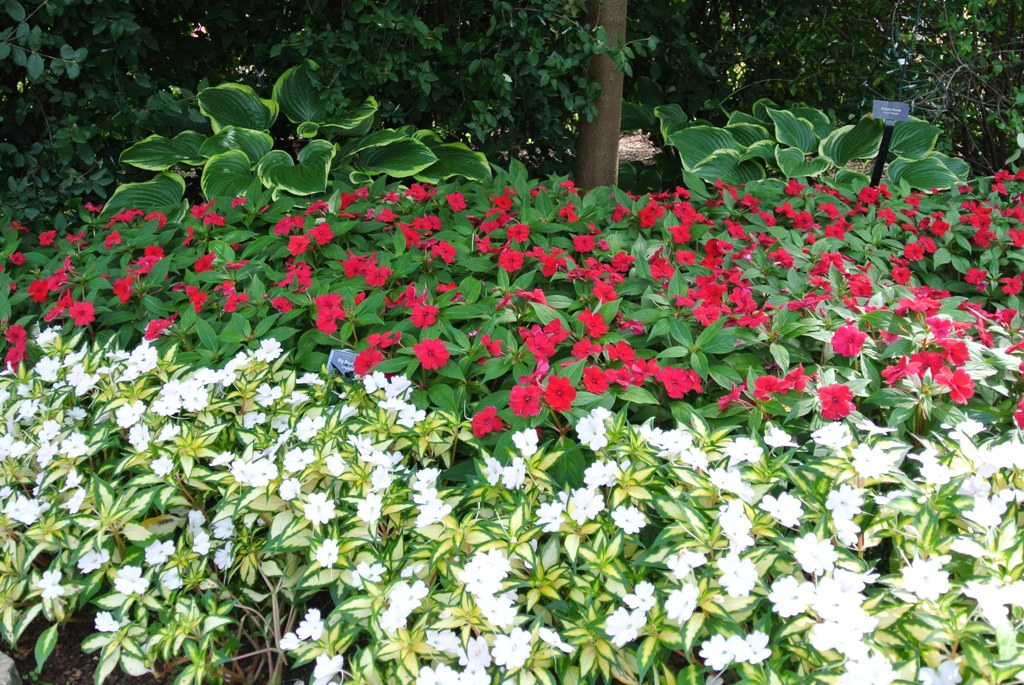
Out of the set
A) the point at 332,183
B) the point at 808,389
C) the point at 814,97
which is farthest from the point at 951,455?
the point at 814,97

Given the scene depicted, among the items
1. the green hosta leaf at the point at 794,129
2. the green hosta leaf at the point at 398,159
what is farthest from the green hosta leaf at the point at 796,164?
the green hosta leaf at the point at 398,159

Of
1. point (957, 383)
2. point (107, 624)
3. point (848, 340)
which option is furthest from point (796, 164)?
point (107, 624)

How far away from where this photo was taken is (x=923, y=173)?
3.83 m

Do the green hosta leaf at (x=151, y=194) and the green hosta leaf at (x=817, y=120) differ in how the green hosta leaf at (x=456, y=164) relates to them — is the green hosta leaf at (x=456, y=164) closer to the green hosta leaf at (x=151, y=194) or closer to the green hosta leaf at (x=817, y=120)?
the green hosta leaf at (x=151, y=194)

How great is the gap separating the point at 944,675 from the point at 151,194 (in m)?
3.33

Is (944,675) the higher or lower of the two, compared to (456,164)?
higher

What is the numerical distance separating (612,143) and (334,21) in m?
1.44

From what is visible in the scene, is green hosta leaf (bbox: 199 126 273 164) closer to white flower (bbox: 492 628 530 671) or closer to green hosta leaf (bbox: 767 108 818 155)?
green hosta leaf (bbox: 767 108 818 155)

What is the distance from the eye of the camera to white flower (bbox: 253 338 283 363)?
84.9 inches

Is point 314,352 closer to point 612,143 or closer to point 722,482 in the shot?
point 722,482

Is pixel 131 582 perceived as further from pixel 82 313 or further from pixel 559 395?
pixel 82 313

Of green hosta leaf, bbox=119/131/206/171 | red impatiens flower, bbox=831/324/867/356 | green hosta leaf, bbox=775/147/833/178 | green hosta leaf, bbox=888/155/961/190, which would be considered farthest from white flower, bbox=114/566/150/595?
green hosta leaf, bbox=888/155/961/190

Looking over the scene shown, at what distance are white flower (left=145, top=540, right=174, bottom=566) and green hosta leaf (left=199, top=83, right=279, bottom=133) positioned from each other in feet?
8.09

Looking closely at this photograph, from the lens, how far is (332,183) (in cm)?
355
